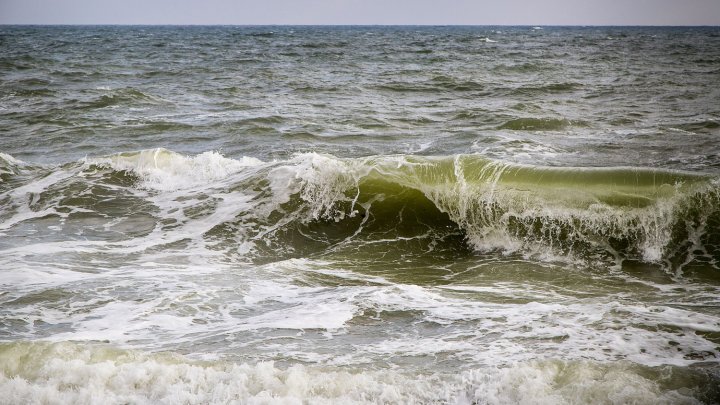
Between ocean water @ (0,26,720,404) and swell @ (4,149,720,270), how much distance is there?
31 mm

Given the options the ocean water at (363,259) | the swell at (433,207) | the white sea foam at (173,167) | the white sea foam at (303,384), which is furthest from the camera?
the white sea foam at (173,167)

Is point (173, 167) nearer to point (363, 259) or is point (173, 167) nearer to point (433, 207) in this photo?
point (433, 207)

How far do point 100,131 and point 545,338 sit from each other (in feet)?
40.7

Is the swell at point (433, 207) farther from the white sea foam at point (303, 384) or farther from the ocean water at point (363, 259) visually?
the white sea foam at point (303, 384)

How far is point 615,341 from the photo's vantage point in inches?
177

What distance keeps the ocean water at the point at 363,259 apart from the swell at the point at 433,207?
0.10 ft

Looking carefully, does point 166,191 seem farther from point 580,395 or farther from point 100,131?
point 580,395

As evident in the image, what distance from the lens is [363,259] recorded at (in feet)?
24.0

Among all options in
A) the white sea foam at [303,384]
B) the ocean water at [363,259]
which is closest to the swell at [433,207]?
the ocean water at [363,259]

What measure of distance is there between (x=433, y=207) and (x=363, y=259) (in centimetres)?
162

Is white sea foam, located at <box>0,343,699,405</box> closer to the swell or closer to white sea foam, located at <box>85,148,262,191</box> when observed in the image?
the swell

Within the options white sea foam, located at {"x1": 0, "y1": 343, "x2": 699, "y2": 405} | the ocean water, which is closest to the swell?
the ocean water

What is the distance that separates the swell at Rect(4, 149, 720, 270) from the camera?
7.27 meters

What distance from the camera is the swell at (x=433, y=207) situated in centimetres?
727
